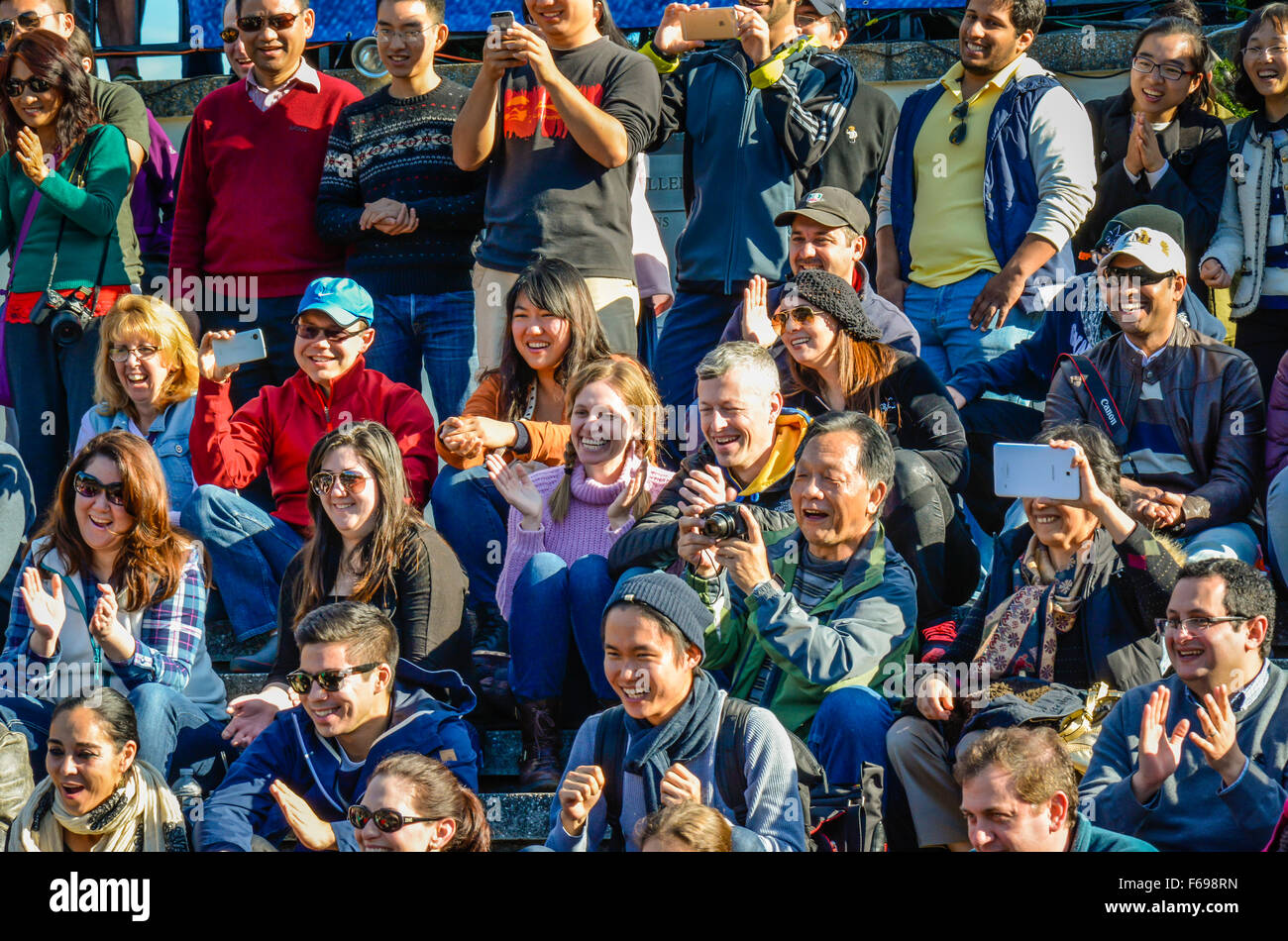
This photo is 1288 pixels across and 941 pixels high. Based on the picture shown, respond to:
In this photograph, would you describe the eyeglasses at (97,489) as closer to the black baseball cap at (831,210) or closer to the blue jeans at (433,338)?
the blue jeans at (433,338)

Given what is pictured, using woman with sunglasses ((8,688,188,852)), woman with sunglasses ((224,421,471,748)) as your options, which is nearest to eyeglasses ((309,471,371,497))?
woman with sunglasses ((224,421,471,748))

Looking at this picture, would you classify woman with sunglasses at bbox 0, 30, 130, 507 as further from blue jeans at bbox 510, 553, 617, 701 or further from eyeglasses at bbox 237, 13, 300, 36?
blue jeans at bbox 510, 553, 617, 701

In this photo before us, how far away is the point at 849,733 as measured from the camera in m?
4.48

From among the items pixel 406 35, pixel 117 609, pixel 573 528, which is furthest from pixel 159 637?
pixel 406 35

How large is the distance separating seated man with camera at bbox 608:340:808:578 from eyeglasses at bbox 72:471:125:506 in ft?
4.74

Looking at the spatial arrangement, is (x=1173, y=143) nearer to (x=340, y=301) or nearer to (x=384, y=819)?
(x=340, y=301)

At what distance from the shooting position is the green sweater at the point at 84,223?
21.5 feet

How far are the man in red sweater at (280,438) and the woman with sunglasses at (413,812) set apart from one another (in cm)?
135

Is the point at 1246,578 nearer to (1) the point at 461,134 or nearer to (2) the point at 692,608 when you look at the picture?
(2) the point at 692,608

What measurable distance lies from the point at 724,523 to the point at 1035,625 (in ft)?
2.81

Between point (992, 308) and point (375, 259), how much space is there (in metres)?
2.08

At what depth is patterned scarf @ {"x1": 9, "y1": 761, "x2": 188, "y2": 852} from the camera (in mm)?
4672

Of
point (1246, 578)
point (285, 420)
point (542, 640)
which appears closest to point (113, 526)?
point (285, 420)

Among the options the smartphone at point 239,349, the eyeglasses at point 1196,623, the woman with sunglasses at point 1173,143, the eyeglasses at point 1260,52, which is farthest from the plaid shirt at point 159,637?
the eyeglasses at point 1260,52
